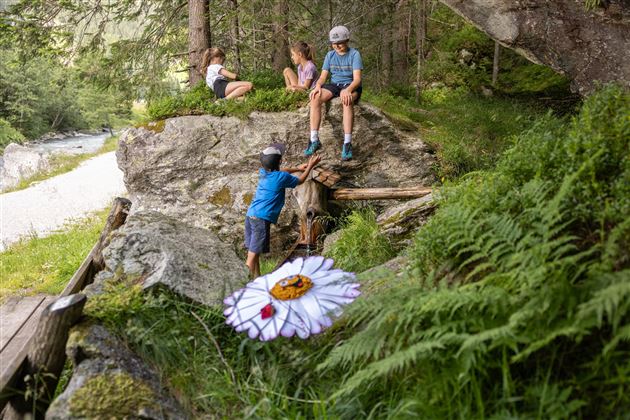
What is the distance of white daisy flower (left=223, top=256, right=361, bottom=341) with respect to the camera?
341cm

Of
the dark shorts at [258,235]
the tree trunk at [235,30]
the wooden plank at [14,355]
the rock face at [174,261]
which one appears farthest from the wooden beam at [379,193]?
the tree trunk at [235,30]

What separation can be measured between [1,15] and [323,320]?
10.8m

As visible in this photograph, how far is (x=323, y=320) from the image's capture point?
11.2ft

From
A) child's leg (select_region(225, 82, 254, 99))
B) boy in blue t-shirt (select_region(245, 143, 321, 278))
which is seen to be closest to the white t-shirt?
child's leg (select_region(225, 82, 254, 99))

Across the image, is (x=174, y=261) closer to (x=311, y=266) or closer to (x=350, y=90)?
(x=311, y=266)

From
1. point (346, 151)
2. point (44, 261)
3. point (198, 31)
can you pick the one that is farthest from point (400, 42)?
point (44, 261)

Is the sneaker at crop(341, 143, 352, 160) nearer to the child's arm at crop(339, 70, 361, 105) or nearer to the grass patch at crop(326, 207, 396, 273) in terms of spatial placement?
the child's arm at crop(339, 70, 361, 105)

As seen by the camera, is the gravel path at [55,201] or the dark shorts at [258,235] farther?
the gravel path at [55,201]

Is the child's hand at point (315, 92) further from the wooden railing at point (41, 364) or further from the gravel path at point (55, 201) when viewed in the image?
the gravel path at point (55, 201)

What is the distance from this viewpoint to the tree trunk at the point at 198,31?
1013 cm

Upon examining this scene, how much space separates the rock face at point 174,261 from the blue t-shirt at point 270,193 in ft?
5.36

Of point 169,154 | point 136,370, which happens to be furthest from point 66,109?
point 136,370

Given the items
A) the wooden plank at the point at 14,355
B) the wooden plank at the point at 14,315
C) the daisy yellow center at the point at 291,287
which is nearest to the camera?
the wooden plank at the point at 14,355

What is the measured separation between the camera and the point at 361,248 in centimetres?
617
